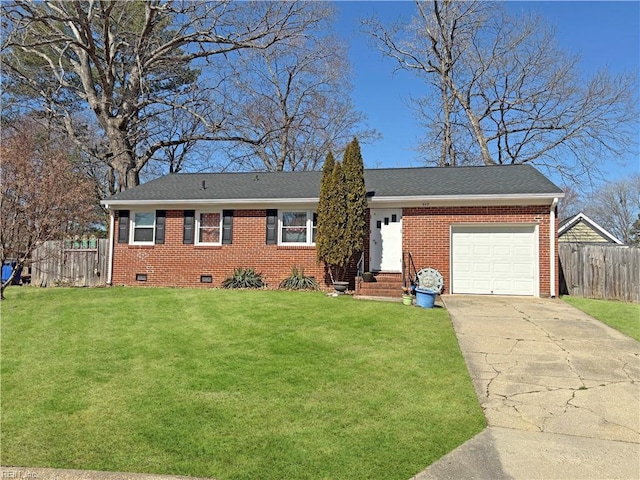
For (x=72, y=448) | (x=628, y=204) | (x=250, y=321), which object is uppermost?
(x=628, y=204)

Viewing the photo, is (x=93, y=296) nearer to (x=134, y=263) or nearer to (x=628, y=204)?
(x=134, y=263)

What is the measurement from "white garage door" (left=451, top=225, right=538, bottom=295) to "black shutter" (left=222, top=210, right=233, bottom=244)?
6.84 metres

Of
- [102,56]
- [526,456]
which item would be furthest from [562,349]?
[102,56]

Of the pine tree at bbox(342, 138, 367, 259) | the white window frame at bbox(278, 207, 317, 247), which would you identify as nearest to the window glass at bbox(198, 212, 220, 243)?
the white window frame at bbox(278, 207, 317, 247)

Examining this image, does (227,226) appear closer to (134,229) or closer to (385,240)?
(134,229)

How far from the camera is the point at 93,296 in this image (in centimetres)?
1085

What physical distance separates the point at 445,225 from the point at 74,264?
40.7 feet

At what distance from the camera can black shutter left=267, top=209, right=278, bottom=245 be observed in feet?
42.8

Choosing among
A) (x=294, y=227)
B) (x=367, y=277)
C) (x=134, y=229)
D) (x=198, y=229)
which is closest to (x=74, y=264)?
(x=134, y=229)

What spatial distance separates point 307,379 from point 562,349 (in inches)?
163

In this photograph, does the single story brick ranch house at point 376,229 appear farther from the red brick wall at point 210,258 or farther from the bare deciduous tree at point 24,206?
the bare deciduous tree at point 24,206

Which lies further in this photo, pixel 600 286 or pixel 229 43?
pixel 229 43

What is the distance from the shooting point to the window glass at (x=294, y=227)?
42.6ft

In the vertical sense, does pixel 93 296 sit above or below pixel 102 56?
below
